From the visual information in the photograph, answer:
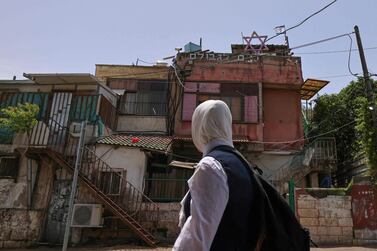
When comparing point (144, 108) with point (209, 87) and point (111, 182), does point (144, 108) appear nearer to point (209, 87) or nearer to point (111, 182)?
point (209, 87)

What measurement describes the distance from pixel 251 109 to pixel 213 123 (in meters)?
15.6

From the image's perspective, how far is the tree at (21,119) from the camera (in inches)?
516

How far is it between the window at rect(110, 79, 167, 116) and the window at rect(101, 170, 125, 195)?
4.60 metres

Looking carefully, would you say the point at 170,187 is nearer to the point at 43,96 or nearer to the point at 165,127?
the point at 165,127

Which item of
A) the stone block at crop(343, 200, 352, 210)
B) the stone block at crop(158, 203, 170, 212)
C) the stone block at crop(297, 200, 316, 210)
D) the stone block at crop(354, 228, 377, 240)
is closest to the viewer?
the stone block at crop(354, 228, 377, 240)

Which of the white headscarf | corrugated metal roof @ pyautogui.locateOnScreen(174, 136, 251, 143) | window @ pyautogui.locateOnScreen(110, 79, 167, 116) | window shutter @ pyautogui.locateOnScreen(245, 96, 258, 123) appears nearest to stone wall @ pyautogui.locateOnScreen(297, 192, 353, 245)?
corrugated metal roof @ pyautogui.locateOnScreen(174, 136, 251, 143)

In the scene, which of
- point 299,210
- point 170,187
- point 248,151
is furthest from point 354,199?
point 170,187

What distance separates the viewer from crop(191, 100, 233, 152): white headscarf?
193 cm

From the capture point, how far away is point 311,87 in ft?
61.6

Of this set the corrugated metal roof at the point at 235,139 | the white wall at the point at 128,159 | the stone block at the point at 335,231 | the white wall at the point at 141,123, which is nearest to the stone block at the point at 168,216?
A: the white wall at the point at 128,159

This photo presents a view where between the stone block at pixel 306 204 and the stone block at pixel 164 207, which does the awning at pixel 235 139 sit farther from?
the stone block at pixel 306 204

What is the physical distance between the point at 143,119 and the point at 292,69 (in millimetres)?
7989

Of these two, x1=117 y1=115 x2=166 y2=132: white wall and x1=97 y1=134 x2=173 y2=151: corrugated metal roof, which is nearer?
x1=97 y1=134 x2=173 y2=151: corrugated metal roof

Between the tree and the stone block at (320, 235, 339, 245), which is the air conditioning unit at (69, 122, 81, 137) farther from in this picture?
the stone block at (320, 235, 339, 245)
